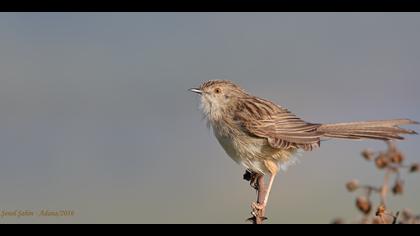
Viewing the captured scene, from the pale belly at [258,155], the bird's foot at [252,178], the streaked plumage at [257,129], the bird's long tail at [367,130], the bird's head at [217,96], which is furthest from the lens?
the bird's head at [217,96]

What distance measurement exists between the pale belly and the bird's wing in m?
0.08

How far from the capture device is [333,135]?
14.8 feet

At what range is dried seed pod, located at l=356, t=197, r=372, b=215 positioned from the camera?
187 cm

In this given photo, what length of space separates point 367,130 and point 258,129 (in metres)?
1.10

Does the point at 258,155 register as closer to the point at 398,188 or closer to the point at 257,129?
the point at 257,129

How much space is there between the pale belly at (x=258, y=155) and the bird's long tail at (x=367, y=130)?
44cm

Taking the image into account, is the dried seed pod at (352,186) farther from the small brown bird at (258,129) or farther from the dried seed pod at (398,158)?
the small brown bird at (258,129)

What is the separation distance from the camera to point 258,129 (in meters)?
5.09

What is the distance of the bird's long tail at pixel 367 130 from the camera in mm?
3703

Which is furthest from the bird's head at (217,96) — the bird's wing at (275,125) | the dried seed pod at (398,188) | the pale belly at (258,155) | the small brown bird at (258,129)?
the dried seed pod at (398,188)

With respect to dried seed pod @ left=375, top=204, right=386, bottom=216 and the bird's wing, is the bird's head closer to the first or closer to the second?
the bird's wing

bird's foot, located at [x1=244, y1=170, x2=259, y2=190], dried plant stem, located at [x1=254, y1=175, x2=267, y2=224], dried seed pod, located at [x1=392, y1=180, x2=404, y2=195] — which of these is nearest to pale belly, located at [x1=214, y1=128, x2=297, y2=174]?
bird's foot, located at [x1=244, y1=170, x2=259, y2=190]
